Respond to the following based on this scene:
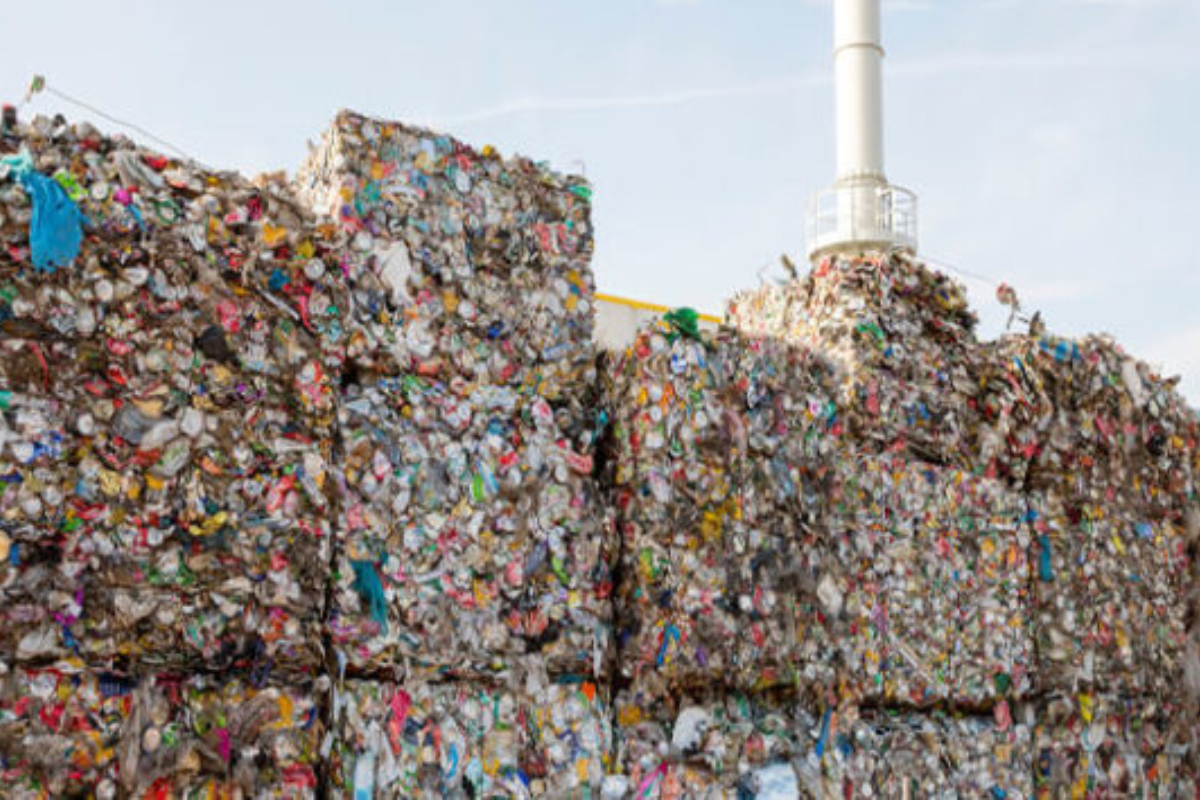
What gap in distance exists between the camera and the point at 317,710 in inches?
88.8

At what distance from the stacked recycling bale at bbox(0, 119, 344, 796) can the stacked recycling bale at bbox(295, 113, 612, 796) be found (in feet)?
0.36

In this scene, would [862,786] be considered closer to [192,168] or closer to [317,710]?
[317,710]

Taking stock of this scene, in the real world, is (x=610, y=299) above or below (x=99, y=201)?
above

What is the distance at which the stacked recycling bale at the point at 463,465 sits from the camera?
2373 millimetres

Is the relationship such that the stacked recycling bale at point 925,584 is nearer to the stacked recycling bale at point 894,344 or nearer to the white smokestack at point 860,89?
the stacked recycling bale at point 894,344

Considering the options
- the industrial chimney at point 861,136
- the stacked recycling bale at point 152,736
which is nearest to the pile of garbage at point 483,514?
the stacked recycling bale at point 152,736

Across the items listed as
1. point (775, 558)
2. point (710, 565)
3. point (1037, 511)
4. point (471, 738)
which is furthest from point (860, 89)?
point (471, 738)

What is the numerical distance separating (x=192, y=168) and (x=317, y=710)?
A: 1.08 m

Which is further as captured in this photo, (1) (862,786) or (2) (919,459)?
(2) (919,459)

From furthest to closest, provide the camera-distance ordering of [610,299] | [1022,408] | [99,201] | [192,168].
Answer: [610,299] → [1022,408] → [192,168] → [99,201]

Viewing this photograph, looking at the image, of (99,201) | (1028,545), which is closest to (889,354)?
(1028,545)

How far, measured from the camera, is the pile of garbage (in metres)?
2.06

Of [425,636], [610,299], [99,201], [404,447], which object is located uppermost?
[610,299]

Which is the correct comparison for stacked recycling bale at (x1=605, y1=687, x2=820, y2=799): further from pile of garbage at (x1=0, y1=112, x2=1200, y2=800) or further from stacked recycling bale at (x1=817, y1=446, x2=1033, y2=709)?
stacked recycling bale at (x1=817, y1=446, x2=1033, y2=709)
